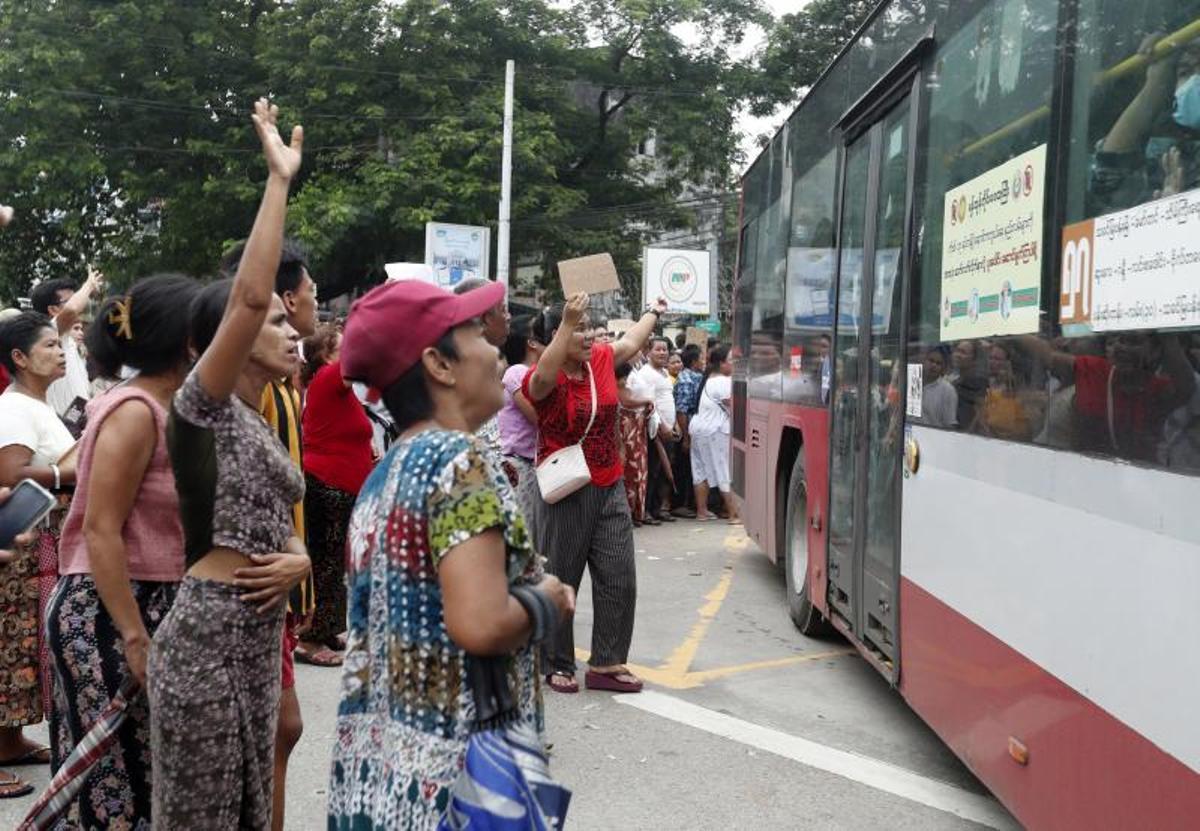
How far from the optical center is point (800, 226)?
791 cm

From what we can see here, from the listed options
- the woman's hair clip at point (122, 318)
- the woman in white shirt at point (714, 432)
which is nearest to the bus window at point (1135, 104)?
the woman's hair clip at point (122, 318)

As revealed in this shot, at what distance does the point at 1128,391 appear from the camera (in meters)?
2.85

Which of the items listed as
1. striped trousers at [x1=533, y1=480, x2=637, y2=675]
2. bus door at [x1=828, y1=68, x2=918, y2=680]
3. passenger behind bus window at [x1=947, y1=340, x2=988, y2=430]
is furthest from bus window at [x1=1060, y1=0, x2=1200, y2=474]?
striped trousers at [x1=533, y1=480, x2=637, y2=675]

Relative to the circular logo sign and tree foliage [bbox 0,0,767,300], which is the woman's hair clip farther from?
tree foliage [bbox 0,0,767,300]

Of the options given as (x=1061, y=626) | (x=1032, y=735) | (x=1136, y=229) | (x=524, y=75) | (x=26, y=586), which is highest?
(x=524, y=75)

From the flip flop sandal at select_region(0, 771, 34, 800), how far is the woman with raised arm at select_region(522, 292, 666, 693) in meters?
2.35

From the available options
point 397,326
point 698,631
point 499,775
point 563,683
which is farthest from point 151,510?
point 698,631

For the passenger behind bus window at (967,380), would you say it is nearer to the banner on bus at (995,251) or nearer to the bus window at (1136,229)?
the banner on bus at (995,251)

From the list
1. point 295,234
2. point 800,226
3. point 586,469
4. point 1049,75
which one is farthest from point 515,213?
point 1049,75

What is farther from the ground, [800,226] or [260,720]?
[800,226]

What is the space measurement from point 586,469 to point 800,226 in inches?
115

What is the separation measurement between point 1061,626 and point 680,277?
68.4 ft

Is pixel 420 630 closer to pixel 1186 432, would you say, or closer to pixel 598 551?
pixel 1186 432

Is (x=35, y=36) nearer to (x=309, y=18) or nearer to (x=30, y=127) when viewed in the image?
(x=30, y=127)
